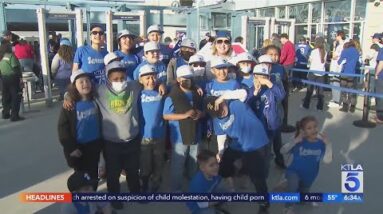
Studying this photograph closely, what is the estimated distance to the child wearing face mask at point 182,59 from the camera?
494 centimetres

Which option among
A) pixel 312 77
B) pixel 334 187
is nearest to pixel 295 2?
pixel 312 77

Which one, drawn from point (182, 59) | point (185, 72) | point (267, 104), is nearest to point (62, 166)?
point (182, 59)

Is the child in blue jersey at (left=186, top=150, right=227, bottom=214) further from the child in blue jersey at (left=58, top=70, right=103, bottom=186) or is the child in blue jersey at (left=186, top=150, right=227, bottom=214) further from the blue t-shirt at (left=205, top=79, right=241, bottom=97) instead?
the child in blue jersey at (left=58, top=70, right=103, bottom=186)

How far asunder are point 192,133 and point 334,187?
1.96m

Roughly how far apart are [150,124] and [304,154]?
1.63 meters

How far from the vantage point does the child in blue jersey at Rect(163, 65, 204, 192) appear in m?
4.09

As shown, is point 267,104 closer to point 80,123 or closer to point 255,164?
point 255,164

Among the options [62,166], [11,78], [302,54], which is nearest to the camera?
[62,166]

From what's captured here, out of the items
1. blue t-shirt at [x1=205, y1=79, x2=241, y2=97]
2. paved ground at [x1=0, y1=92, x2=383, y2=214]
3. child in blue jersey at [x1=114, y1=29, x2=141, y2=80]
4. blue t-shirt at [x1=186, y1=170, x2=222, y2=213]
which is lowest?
paved ground at [x1=0, y1=92, x2=383, y2=214]

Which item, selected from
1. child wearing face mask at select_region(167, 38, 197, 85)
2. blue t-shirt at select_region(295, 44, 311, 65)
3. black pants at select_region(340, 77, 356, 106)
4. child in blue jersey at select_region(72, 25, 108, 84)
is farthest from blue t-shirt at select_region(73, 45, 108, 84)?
blue t-shirt at select_region(295, 44, 311, 65)

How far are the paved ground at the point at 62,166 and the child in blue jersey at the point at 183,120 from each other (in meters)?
0.47

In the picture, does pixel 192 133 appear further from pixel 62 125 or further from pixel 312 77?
pixel 312 77

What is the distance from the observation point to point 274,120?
4.46 metres

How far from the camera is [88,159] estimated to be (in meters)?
3.94
